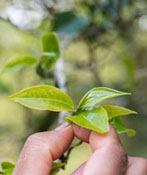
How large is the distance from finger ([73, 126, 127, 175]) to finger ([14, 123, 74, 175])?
0.15 ft

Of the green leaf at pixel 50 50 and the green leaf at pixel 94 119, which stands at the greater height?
the green leaf at pixel 50 50

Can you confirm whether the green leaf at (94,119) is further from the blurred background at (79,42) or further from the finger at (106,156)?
the blurred background at (79,42)

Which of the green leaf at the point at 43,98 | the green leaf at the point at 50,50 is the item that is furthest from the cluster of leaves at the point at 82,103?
the green leaf at the point at 50,50

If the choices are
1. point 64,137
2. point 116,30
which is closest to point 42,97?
point 64,137

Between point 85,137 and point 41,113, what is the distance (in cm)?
102

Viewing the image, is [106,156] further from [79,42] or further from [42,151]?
[79,42]

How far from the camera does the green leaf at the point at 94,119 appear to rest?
422 mm

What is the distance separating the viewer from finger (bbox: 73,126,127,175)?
1.34ft

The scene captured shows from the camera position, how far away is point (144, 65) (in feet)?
5.34

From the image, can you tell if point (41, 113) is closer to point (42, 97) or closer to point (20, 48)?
point (20, 48)

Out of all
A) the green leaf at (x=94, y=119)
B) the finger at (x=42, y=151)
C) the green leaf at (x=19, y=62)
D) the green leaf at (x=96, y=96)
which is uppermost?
the green leaf at (x=19, y=62)

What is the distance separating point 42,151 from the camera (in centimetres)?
46

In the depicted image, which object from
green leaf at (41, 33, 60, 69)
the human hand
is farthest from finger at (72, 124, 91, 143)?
green leaf at (41, 33, 60, 69)

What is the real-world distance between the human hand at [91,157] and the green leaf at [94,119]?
2 centimetres
